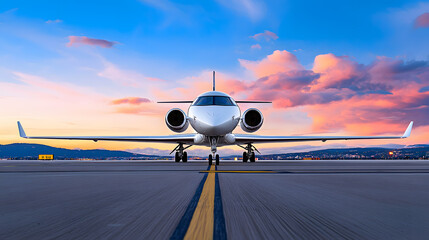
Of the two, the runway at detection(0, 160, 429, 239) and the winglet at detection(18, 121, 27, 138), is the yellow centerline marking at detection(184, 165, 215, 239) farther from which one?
the winglet at detection(18, 121, 27, 138)

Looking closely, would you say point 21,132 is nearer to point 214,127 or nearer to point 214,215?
point 214,127

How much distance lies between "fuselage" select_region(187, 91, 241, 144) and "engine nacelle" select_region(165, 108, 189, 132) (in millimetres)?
444

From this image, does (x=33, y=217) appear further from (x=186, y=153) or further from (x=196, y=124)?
(x=186, y=153)

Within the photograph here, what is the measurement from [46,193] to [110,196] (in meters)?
1.24

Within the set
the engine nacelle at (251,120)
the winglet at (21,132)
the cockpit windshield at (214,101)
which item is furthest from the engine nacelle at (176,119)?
the winglet at (21,132)

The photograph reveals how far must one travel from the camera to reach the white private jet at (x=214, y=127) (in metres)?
17.8

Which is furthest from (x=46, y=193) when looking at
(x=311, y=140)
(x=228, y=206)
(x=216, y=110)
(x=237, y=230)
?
(x=311, y=140)

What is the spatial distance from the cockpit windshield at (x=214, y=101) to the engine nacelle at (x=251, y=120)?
1036 mm

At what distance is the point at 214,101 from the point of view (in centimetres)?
1897

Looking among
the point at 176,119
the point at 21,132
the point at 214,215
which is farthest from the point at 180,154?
the point at 214,215

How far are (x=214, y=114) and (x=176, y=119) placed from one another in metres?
3.19

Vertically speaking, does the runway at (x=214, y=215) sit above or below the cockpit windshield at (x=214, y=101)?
below

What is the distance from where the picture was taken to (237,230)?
320cm

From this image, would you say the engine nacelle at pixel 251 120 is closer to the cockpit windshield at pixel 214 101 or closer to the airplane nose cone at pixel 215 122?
the cockpit windshield at pixel 214 101
